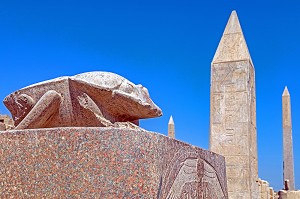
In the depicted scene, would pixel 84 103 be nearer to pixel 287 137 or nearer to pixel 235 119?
pixel 235 119

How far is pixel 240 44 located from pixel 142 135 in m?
6.59

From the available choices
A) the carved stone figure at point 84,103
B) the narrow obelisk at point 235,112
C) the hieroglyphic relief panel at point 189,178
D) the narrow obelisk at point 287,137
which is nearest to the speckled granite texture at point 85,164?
the hieroglyphic relief panel at point 189,178

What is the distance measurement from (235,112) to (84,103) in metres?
5.63

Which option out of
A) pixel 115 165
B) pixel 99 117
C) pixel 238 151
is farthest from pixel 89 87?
pixel 238 151

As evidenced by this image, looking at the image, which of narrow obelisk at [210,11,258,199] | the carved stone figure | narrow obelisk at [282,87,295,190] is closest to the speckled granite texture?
the carved stone figure

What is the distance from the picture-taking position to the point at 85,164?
104 inches

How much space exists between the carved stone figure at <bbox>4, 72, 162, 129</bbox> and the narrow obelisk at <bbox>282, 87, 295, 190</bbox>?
68.7 ft

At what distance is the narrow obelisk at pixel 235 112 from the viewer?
8445 mm

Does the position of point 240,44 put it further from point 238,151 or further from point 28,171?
point 28,171

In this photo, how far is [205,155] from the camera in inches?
141

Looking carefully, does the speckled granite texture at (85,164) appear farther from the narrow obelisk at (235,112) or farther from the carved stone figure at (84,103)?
the narrow obelisk at (235,112)

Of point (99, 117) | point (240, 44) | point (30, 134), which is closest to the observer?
point (30, 134)

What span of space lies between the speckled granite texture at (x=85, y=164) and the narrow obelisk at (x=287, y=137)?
21.5 metres

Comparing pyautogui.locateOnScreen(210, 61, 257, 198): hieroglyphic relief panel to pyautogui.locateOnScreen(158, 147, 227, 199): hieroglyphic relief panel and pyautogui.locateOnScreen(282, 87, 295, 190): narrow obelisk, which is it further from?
pyautogui.locateOnScreen(282, 87, 295, 190): narrow obelisk
